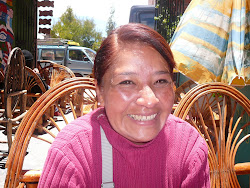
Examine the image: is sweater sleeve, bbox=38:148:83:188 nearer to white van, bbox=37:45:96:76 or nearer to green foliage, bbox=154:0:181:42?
green foliage, bbox=154:0:181:42

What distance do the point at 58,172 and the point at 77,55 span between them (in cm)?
1360

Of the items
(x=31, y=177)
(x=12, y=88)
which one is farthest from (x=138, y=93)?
(x=12, y=88)

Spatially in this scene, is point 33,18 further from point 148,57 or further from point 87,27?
point 87,27

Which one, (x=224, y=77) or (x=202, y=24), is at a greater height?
(x=202, y=24)

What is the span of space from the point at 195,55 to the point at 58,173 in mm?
1292

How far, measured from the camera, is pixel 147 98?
94 cm

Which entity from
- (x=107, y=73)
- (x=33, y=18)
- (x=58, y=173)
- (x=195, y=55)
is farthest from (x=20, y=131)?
(x=33, y=18)

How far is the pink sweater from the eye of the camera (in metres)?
0.87

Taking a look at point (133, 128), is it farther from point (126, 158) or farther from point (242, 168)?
point (242, 168)

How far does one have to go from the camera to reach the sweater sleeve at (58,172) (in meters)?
0.85

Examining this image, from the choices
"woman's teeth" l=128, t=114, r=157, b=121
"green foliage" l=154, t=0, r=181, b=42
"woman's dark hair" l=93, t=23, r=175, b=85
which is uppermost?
"green foliage" l=154, t=0, r=181, b=42

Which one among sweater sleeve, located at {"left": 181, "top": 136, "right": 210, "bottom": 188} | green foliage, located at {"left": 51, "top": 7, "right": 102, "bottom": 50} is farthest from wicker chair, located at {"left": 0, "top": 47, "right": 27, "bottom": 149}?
green foliage, located at {"left": 51, "top": 7, "right": 102, "bottom": 50}

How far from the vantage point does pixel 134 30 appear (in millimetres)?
997

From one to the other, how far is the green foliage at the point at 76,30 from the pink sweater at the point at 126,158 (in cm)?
4479
